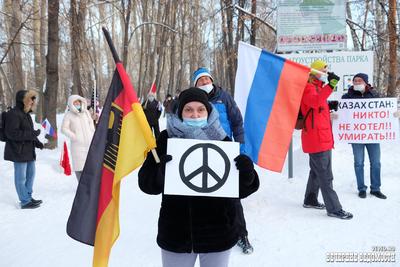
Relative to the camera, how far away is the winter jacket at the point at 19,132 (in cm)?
618

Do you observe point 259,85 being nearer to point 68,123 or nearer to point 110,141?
point 110,141

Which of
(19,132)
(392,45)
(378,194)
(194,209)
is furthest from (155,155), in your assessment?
(392,45)

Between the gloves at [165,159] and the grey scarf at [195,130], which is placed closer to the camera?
the gloves at [165,159]

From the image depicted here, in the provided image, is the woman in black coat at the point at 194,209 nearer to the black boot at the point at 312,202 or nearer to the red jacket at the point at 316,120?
the red jacket at the point at 316,120

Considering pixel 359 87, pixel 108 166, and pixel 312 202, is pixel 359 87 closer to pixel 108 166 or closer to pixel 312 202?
pixel 312 202

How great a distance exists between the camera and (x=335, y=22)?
7652 millimetres

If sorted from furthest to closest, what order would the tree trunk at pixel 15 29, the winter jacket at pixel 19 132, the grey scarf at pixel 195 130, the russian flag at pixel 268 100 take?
the tree trunk at pixel 15 29 < the winter jacket at pixel 19 132 < the russian flag at pixel 268 100 < the grey scarf at pixel 195 130

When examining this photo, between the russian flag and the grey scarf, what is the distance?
2476 mm

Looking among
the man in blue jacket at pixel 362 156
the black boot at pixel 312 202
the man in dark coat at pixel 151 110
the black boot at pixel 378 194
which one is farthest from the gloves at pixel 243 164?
the man in dark coat at pixel 151 110

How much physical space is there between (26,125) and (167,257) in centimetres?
486

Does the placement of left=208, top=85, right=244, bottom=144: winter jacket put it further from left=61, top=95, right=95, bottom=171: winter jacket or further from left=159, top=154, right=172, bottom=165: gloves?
left=61, top=95, right=95, bottom=171: winter jacket

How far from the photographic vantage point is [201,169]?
2367mm

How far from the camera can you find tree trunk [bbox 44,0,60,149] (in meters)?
11.2

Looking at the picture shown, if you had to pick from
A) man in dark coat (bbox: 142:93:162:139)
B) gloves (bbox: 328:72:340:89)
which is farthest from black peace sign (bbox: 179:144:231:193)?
man in dark coat (bbox: 142:93:162:139)
